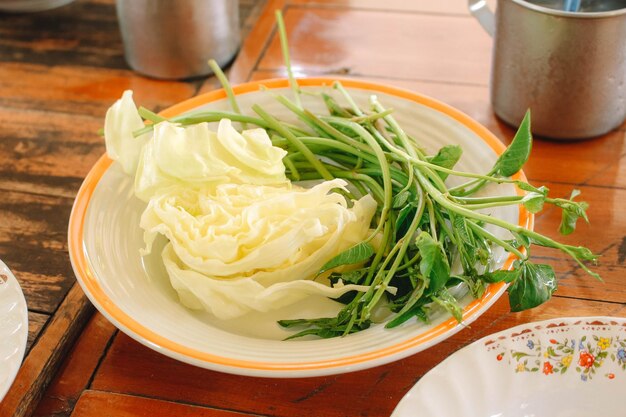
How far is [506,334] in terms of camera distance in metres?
0.63

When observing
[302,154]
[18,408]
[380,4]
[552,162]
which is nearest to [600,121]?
[552,162]

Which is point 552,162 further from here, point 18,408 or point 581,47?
point 18,408

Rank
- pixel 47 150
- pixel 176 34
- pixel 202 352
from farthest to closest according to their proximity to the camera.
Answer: pixel 176 34
pixel 47 150
pixel 202 352

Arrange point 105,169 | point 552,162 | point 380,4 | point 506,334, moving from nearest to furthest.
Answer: point 506,334 → point 105,169 → point 552,162 → point 380,4

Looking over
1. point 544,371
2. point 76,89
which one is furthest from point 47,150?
point 544,371

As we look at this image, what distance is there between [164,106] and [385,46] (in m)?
0.38

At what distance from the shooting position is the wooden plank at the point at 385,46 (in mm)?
1151

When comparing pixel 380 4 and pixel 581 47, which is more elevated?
pixel 581 47

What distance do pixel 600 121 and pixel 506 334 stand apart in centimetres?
45

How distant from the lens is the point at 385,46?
121 centimetres

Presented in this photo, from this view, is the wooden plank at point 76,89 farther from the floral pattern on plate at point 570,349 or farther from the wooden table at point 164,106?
the floral pattern on plate at point 570,349

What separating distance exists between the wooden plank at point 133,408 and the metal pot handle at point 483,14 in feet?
2.08

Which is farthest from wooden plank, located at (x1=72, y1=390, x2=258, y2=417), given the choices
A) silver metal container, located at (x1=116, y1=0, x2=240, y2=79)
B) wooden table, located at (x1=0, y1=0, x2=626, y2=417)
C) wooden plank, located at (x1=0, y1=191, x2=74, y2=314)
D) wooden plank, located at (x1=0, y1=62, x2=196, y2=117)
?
silver metal container, located at (x1=116, y1=0, x2=240, y2=79)

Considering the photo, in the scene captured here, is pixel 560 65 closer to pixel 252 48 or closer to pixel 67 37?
pixel 252 48
